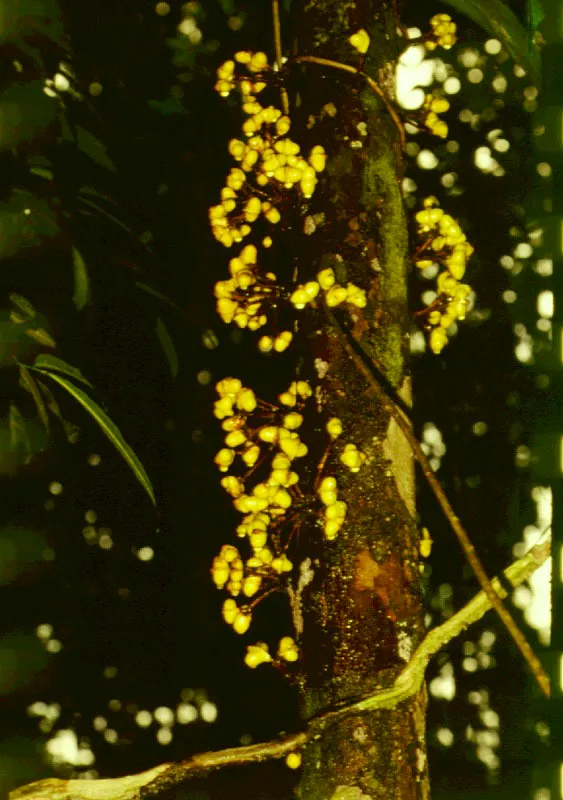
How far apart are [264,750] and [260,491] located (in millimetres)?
289

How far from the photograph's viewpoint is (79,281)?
1163 millimetres

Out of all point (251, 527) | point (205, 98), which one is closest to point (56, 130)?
point (205, 98)

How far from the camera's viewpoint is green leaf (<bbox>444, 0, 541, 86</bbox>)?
90cm

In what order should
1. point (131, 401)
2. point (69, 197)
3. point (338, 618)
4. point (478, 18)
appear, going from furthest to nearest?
point (131, 401) → point (69, 197) → point (478, 18) → point (338, 618)

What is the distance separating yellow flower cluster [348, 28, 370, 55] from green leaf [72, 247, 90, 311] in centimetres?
58

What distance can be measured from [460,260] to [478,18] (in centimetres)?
33

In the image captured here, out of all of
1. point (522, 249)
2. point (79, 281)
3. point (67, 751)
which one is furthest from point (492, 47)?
point (67, 751)

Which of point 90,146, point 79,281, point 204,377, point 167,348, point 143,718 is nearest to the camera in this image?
point 79,281

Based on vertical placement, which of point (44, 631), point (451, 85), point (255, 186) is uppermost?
point (451, 85)

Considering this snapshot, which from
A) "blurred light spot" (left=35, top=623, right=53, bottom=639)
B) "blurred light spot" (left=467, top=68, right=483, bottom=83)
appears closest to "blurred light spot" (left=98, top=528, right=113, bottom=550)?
"blurred light spot" (left=35, top=623, right=53, bottom=639)

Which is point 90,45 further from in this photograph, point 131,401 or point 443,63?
point 443,63

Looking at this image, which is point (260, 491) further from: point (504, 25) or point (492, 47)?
point (492, 47)

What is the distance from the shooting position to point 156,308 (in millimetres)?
1939

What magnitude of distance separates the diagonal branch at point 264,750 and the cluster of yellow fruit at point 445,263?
33cm
